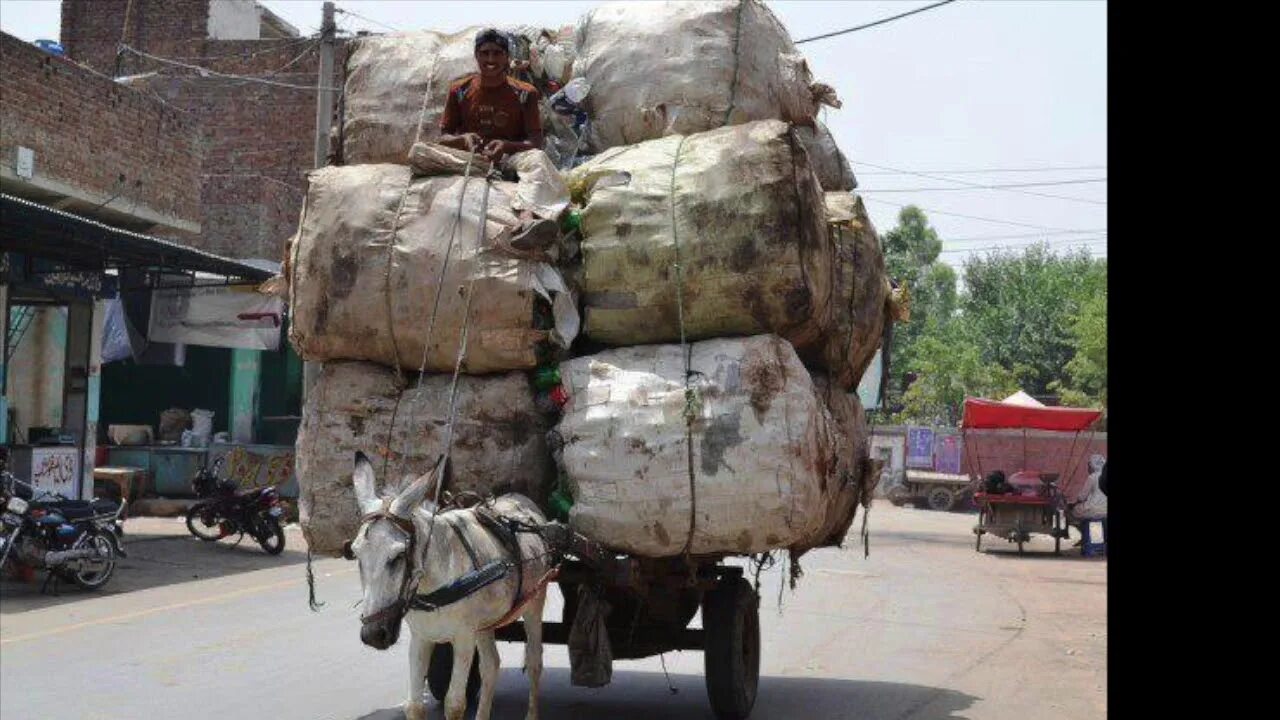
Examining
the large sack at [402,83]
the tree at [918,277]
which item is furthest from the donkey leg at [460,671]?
the tree at [918,277]

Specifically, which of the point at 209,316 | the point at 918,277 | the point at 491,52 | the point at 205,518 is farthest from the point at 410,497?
the point at 918,277

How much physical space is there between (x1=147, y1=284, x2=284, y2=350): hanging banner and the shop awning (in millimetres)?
2282

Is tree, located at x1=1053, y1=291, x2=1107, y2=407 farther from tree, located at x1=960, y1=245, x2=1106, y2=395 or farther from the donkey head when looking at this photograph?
the donkey head

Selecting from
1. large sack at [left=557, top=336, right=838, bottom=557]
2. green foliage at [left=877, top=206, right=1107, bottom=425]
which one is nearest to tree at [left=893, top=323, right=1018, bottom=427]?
green foliage at [left=877, top=206, right=1107, bottom=425]

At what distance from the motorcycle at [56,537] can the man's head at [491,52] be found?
8.35 m

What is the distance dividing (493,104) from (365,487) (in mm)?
2524

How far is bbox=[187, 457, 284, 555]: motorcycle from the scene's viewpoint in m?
17.6

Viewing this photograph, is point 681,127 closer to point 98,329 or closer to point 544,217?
point 544,217

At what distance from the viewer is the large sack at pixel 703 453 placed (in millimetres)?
6016

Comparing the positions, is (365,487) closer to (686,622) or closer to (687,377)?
(687,377)

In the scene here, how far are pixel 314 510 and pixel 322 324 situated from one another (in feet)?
2.95

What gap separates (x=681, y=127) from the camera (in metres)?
7.27

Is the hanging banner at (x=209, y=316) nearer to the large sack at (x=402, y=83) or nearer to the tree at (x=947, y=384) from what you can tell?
the large sack at (x=402, y=83)

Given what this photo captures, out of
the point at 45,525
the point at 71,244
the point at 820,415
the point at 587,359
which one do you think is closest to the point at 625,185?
the point at 587,359
